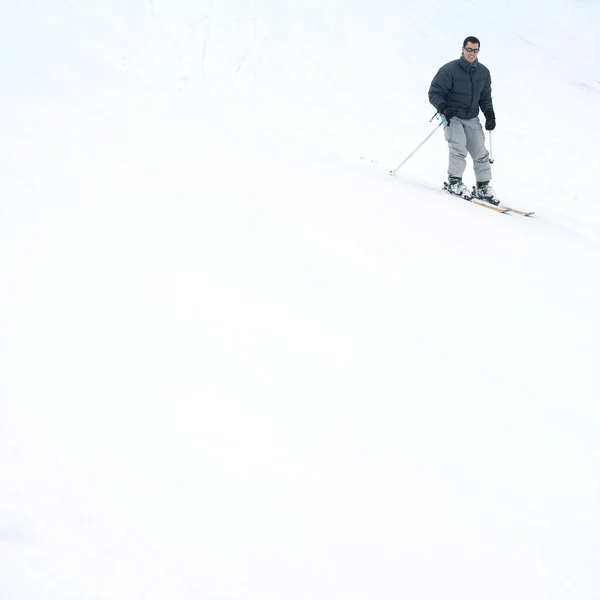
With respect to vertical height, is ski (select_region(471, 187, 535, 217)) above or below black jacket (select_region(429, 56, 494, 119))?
below

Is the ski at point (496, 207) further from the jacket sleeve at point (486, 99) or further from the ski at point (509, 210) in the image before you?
the jacket sleeve at point (486, 99)

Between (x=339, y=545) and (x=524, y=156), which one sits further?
(x=524, y=156)

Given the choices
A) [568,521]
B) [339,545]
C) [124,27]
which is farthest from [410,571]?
[124,27]

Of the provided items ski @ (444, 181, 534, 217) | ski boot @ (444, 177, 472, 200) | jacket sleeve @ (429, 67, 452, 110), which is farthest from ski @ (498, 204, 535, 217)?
jacket sleeve @ (429, 67, 452, 110)

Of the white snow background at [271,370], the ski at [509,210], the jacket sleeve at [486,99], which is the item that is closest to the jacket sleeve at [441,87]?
the jacket sleeve at [486,99]

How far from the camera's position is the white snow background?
219 cm

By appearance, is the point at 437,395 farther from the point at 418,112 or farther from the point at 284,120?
the point at 418,112

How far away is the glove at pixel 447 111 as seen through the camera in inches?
244

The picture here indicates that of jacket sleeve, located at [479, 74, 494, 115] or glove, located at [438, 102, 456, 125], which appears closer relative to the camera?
glove, located at [438, 102, 456, 125]

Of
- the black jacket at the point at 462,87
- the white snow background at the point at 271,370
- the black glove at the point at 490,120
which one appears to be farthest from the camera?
the black glove at the point at 490,120

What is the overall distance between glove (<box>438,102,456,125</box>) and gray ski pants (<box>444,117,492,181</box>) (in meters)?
0.07

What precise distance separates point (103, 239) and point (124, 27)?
26.7ft

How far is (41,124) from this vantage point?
5.56 metres

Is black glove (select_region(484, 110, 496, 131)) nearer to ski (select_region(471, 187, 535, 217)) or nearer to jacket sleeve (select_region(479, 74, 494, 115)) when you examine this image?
jacket sleeve (select_region(479, 74, 494, 115))
